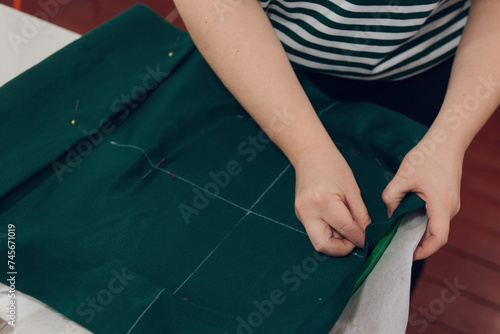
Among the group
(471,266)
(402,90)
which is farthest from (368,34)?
(471,266)

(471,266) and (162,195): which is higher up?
(162,195)

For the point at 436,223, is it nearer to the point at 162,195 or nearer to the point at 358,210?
the point at 358,210

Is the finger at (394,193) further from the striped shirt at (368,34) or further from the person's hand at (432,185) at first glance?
the striped shirt at (368,34)

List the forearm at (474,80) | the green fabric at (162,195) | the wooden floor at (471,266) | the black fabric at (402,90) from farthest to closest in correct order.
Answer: the wooden floor at (471,266), the black fabric at (402,90), the forearm at (474,80), the green fabric at (162,195)

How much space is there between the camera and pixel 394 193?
2.10 ft

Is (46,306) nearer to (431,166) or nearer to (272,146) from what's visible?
(272,146)

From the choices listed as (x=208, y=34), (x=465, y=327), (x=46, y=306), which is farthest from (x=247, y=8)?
(x=465, y=327)

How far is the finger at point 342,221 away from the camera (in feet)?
2.00

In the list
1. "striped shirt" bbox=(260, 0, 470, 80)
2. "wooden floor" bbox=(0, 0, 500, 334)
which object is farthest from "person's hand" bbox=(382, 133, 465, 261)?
"wooden floor" bbox=(0, 0, 500, 334)

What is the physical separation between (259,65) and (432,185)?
0.77 feet

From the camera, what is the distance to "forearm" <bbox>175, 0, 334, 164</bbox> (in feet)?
2.20

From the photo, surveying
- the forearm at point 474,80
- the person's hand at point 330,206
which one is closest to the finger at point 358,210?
the person's hand at point 330,206

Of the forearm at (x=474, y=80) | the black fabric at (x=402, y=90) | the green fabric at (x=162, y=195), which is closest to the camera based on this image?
the green fabric at (x=162, y=195)

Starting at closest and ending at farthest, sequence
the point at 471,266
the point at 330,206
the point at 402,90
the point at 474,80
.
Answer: the point at 330,206, the point at 474,80, the point at 402,90, the point at 471,266
